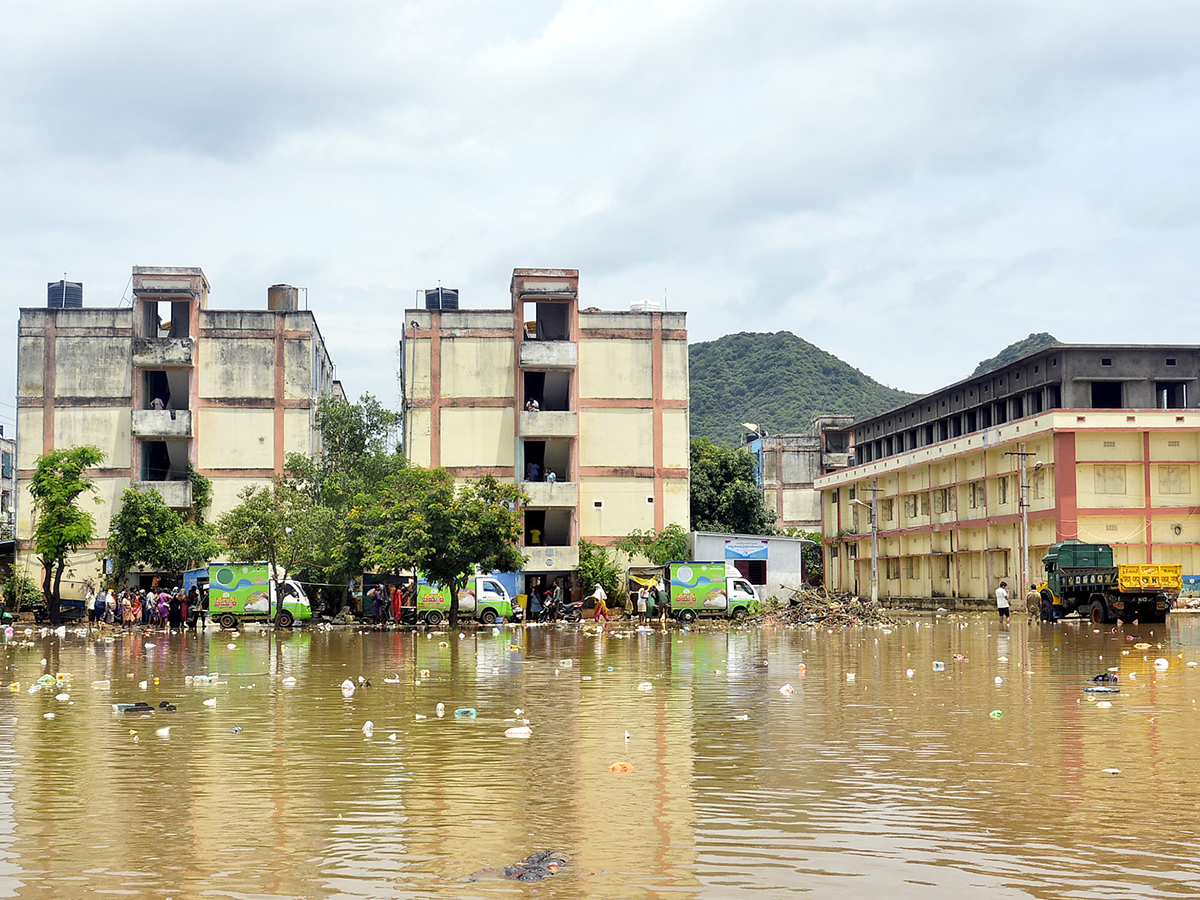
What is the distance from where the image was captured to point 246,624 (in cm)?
4591

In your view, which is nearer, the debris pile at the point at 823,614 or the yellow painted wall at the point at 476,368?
the debris pile at the point at 823,614

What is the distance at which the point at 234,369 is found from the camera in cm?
5662

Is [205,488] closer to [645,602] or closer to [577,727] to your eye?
[645,602]

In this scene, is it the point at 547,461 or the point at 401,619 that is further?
the point at 547,461

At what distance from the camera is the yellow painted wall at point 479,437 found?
56.8 meters

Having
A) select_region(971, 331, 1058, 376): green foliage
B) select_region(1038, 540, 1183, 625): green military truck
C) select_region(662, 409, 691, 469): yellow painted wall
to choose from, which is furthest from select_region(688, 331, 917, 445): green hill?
select_region(1038, 540, 1183, 625): green military truck

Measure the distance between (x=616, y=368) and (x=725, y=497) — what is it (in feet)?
70.4

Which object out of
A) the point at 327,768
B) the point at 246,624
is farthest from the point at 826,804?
the point at 246,624

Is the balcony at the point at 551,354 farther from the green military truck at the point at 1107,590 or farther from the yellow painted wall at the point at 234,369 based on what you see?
the green military truck at the point at 1107,590

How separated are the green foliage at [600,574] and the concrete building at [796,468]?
162 ft

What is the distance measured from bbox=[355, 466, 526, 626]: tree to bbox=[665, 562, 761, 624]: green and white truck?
6.54 meters

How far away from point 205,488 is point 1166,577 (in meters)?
39.9

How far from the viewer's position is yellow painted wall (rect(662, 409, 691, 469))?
57.8 m

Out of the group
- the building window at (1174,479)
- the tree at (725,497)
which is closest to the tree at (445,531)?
the tree at (725,497)
